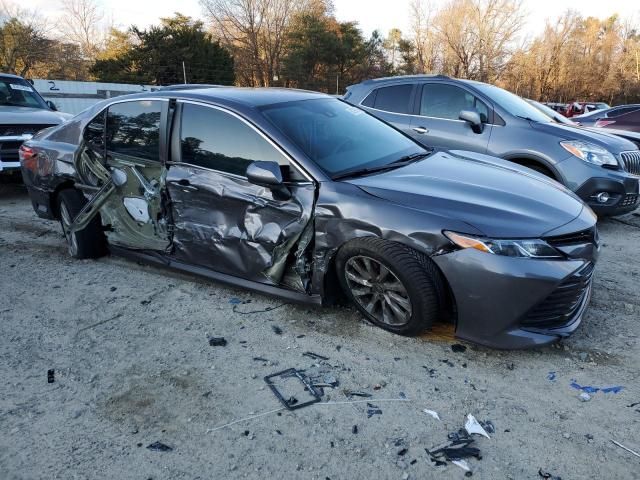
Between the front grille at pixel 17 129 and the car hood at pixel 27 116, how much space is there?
52 mm

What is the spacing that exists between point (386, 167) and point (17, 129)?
676 centimetres

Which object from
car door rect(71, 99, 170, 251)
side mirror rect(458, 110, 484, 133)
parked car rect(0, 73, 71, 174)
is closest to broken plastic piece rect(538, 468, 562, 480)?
car door rect(71, 99, 170, 251)

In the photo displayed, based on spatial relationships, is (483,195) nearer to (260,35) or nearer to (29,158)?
(29,158)

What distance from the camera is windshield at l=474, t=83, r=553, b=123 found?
5.91 meters

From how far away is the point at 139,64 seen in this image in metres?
36.3

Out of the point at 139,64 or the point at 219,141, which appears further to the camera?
the point at 139,64

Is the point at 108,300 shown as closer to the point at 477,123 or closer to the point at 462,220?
the point at 462,220

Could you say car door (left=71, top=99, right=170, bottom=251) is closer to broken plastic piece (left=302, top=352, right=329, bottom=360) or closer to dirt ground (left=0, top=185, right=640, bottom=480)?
dirt ground (left=0, top=185, right=640, bottom=480)

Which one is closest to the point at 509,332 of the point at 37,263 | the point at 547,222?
the point at 547,222

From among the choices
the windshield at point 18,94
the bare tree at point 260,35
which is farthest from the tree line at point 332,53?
the windshield at point 18,94

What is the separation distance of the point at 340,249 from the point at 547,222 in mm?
1234

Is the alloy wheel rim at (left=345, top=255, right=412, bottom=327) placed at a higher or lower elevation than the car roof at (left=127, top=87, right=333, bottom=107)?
lower

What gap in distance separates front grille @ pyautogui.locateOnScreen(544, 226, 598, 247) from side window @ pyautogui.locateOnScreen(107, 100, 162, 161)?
289 centimetres

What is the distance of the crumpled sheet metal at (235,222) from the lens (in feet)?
10.6
